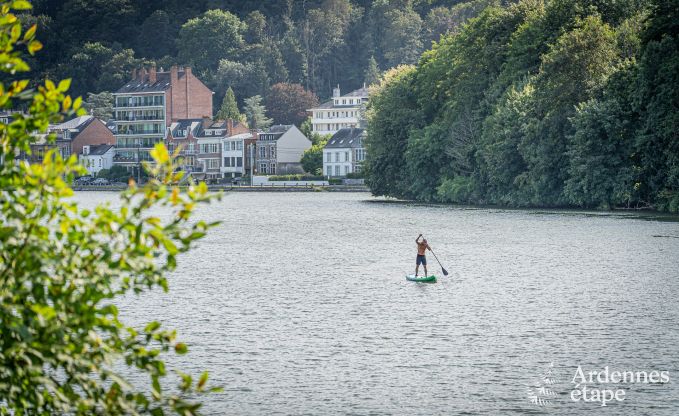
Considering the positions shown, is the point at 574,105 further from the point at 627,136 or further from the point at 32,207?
the point at 32,207

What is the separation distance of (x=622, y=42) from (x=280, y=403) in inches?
3208

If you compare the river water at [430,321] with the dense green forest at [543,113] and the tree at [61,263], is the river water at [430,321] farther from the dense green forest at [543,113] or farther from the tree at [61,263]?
the dense green forest at [543,113]

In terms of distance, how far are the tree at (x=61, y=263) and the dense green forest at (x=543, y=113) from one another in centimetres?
7597

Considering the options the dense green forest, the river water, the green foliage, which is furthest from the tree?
the green foliage

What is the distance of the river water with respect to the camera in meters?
26.8

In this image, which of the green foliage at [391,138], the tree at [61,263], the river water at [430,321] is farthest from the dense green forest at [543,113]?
the tree at [61,263]

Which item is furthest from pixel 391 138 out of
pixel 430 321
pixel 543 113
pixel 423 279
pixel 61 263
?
pixel 61 263

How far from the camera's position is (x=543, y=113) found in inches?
4001

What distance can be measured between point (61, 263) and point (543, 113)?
301 feet

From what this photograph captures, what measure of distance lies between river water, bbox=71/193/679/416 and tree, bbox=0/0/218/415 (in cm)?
1302

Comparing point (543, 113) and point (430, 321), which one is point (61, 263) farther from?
point (543, 113)

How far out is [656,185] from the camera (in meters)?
90.8

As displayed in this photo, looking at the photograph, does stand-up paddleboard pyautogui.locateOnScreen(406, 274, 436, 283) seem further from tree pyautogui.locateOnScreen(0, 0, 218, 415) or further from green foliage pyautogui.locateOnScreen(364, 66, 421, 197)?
green foliage pyautogui.locateOnScreen(364, 66, 421, 197)

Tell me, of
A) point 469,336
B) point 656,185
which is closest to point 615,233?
point 656,185
